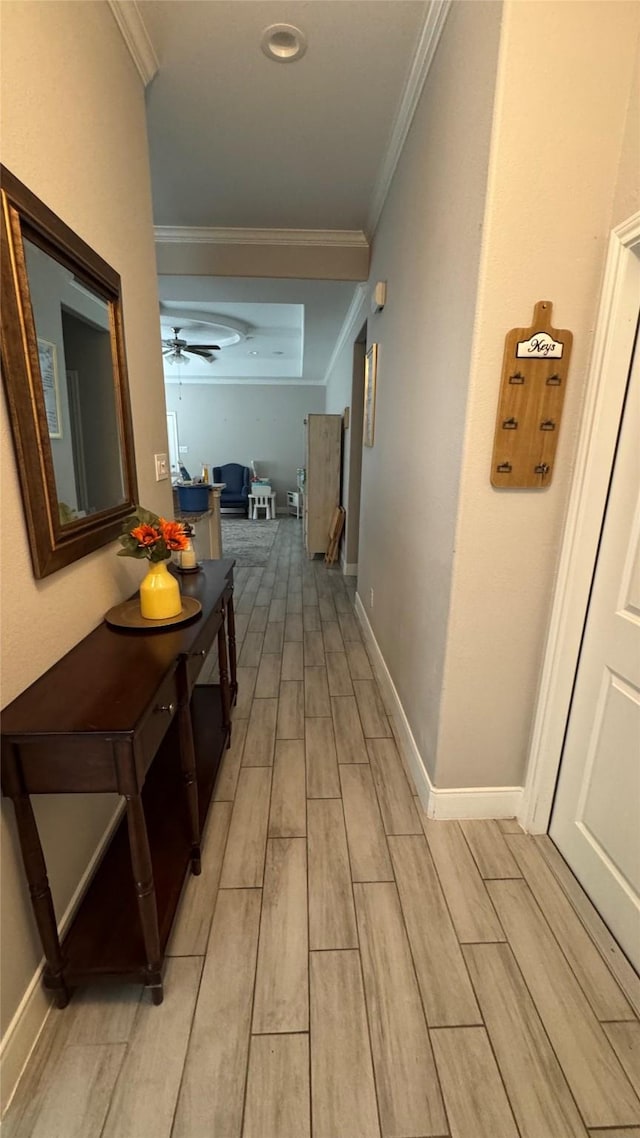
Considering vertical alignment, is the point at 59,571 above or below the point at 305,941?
above

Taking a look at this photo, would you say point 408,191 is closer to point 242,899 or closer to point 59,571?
point 59,571

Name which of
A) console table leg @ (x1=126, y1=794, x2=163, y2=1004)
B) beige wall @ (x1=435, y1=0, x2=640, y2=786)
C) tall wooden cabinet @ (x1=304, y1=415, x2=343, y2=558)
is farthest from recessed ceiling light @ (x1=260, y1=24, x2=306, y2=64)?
tall wooden cabinet @ (x1=304, y1=415, x2=343, y2=558)

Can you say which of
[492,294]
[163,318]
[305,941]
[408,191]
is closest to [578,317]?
[492,294]

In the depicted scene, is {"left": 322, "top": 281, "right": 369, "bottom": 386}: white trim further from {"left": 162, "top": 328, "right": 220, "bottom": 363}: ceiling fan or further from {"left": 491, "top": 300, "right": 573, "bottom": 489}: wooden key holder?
{"left": 491, "top": 300, "right": 573, "bottom": 489}: wooden key holder

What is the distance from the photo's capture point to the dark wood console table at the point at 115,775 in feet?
3.08

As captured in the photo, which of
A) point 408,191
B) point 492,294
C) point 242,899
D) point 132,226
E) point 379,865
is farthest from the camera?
point 408,191

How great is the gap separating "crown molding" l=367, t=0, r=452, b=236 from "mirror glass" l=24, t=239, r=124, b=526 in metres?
1.49

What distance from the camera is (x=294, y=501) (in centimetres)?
924

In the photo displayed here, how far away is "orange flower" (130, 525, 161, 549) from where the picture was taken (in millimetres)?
1383

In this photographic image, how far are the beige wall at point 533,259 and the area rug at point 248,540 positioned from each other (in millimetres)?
3567

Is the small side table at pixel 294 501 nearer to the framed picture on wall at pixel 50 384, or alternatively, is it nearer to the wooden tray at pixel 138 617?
the wooden tray at pixel 138 617

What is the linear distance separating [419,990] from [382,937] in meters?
0.15

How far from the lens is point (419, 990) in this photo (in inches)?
46.6

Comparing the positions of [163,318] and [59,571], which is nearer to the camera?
[59,571]
